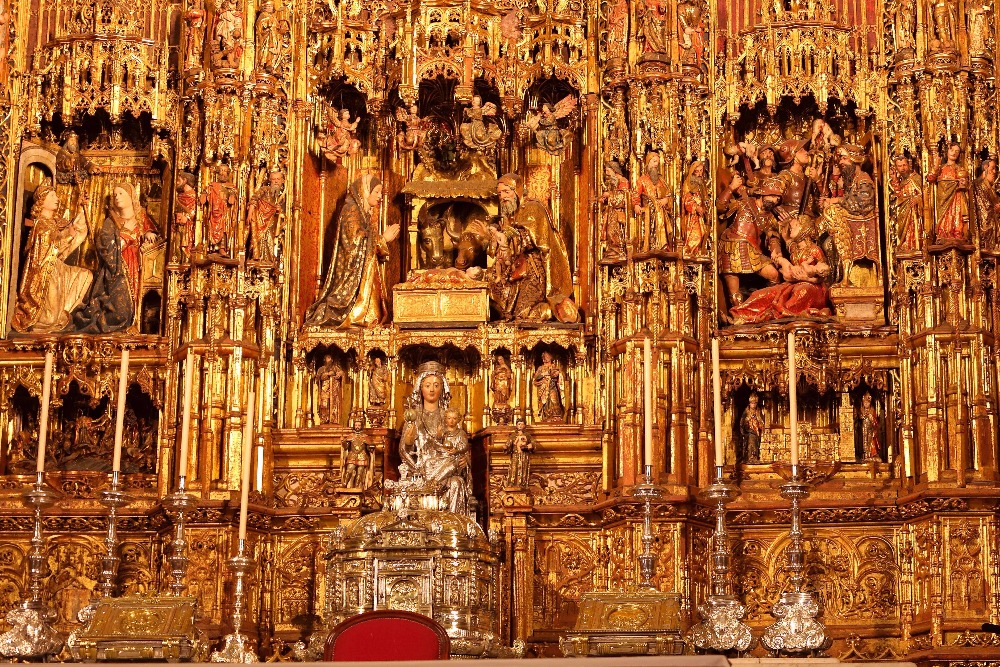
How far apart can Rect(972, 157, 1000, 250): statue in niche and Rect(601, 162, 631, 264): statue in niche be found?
12.3ft

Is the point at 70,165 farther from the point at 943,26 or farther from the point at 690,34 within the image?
the point at 943,26

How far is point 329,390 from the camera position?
65.3ft

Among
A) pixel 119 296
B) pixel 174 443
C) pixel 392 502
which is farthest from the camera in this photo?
pixel 119 296

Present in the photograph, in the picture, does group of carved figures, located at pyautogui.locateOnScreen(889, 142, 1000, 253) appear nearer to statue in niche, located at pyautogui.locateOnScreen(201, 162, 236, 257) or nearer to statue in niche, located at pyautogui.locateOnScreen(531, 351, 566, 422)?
statue in niche, located at pyautogui.locateOnScreen(531, 351, 566, 422)

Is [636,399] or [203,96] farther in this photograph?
[203,96]

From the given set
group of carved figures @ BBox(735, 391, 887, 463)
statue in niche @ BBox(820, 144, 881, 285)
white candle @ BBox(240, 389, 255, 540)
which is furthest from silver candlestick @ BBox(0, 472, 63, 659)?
statue in niche @ BBox(820, 144, 881, 285)

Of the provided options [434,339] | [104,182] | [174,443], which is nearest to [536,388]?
[434,339]

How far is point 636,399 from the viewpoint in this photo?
60.6 feet

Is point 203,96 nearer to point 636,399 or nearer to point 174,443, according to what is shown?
point 174,443

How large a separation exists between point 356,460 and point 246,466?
1.97 m

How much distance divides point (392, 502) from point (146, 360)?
12.5 ft

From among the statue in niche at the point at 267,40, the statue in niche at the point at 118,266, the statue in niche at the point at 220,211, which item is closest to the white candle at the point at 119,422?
the statue in niche at the point at 220,211

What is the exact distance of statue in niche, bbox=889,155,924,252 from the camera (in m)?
18.7

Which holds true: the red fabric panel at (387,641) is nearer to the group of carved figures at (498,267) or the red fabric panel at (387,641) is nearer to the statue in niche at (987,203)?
the group of carved figures at (498,267)
